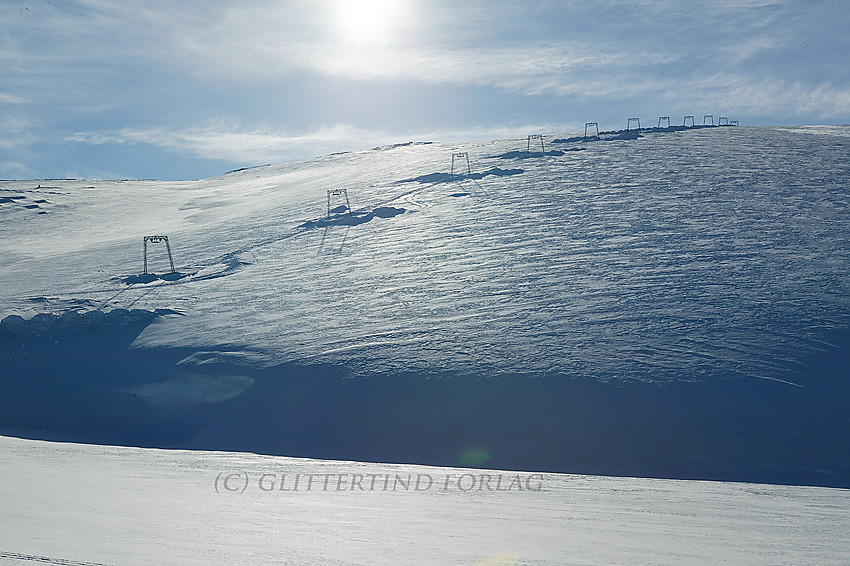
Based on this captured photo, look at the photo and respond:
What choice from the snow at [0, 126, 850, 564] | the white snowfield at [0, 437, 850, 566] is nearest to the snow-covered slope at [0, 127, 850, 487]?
the snow at [0, 126, 850, 564]

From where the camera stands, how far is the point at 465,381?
10.8 m

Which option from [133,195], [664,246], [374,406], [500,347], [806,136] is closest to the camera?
[374,406]

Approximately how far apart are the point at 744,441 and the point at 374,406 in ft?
17.0

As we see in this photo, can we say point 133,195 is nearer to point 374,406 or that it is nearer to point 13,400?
point 13,400

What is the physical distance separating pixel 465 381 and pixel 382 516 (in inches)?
195

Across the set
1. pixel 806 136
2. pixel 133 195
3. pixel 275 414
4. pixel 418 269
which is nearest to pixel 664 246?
pixel 418 269

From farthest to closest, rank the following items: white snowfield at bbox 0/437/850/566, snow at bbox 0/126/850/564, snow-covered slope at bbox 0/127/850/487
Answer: snow-covered slope at bbox 0/127/850/487, snow at bbox 0/126/850/564, white snowfield at bbox 0/437/850/566

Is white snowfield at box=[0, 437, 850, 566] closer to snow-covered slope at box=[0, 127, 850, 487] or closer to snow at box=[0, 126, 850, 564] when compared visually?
A: snow at box=[0, 126, 850, 564]

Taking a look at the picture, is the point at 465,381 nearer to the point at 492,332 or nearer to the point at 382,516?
the point at 492,332

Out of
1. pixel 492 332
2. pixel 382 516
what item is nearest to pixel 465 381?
pixel 492 332

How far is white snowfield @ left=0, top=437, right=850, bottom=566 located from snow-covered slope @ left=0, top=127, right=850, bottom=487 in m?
1.34

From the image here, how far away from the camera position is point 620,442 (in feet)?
31.0

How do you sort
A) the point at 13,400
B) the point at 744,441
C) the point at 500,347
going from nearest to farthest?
the point at 744,441 < the point at 500,347 < the point at 13,400

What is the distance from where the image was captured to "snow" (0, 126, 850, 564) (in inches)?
215
